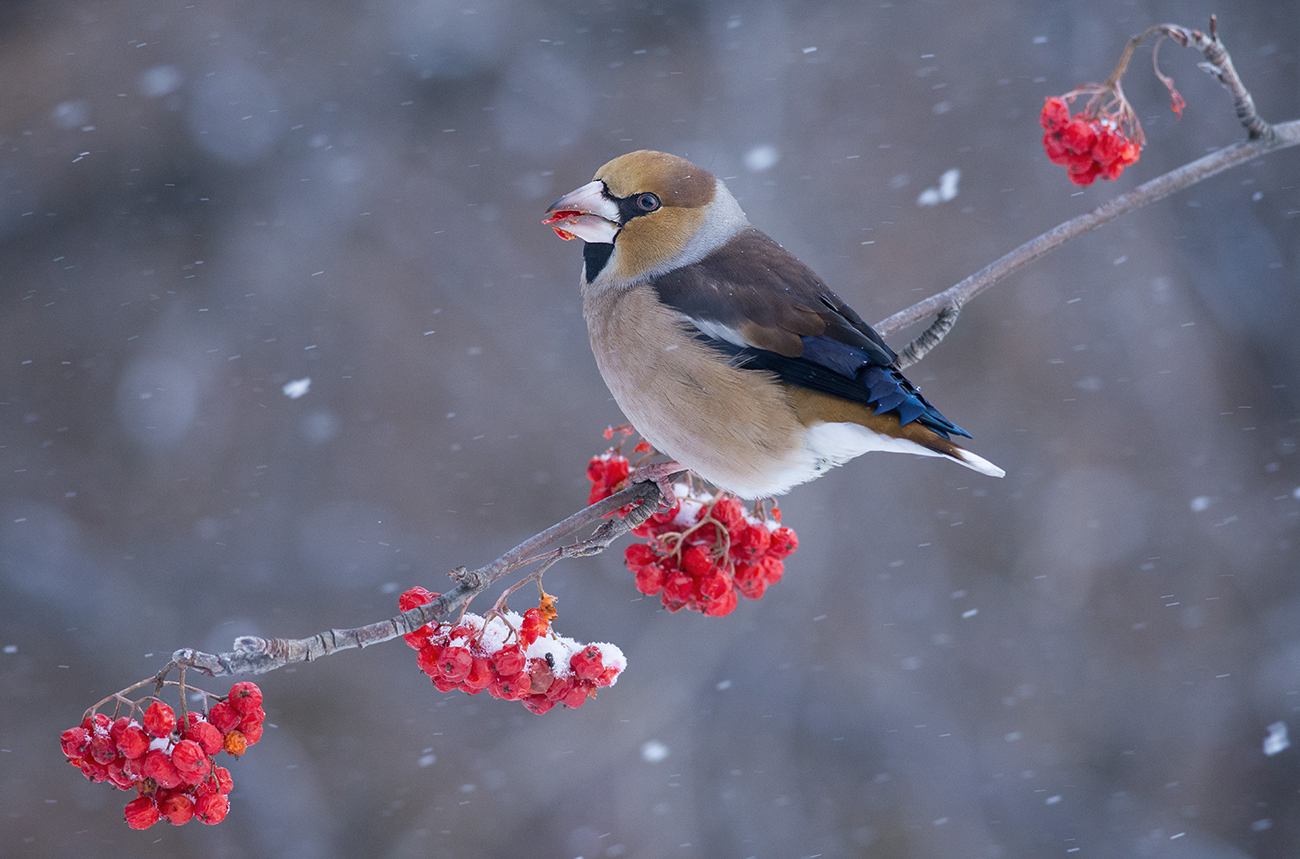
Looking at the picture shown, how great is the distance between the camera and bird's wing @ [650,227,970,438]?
1.46m

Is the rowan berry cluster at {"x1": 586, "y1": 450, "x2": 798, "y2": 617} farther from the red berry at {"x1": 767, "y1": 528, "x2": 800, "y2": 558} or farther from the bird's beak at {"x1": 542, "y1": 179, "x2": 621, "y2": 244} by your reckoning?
the bird's beak at {"x1": 542, "y1": 179, "x2": 621, "y2": 244}

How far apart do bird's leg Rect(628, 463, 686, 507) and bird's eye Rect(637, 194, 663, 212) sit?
1.36 feet

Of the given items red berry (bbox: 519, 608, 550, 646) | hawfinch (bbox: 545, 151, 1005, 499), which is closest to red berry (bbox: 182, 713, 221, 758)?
red berry (bbox: 519, 608, 550, 646)

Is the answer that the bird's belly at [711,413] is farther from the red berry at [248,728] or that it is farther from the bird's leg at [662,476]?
the red berry at [248,728]

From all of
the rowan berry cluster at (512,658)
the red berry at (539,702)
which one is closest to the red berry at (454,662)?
the rowan berry cluster at (512,658)

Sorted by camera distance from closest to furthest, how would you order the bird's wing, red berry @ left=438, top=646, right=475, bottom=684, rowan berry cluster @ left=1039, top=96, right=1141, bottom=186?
red berry @ left=438, top=646, right=475, bottom=684 < the bird's wing < rowan berry cluster @ left=1039, top=96, right=1141, bottom=186

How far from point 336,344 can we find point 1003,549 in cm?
305

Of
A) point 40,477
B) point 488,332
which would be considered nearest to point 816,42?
point 488,332

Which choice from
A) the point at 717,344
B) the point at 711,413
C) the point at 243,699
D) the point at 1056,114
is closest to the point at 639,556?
the point at 711,413

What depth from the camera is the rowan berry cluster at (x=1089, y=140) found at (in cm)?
186

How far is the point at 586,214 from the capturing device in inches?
57.2

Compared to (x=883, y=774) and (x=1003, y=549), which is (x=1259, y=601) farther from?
(x=883, y=774)

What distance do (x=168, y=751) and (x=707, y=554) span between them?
790 mm

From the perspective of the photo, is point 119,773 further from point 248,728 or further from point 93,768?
point 248,728
